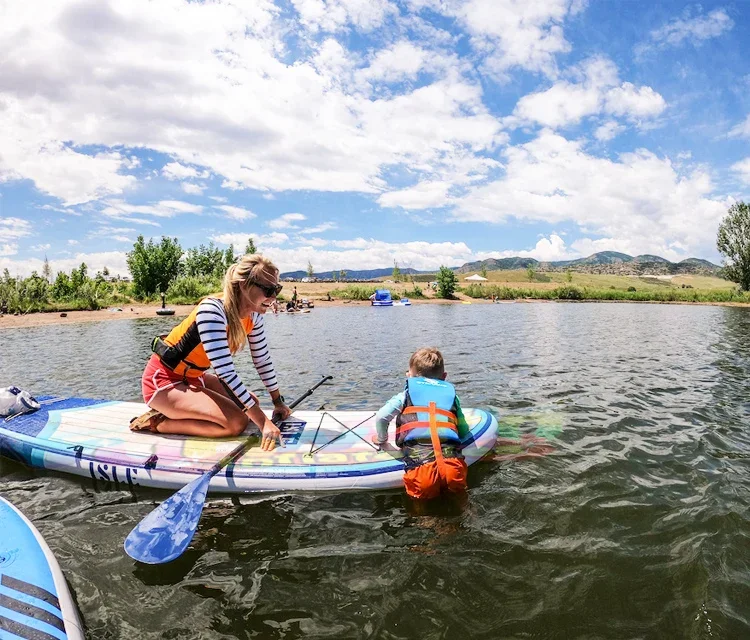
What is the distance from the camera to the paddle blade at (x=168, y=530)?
3861 millimetres

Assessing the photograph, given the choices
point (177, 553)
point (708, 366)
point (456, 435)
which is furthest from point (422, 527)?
point (708, 366)

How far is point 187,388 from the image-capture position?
554 centimetres

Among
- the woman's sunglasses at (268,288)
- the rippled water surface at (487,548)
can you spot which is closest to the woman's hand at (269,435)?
the rippled water surface at (487,548)

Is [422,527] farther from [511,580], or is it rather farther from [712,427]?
[712,427]

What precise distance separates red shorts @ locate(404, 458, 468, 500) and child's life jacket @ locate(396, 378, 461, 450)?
0.90 feet

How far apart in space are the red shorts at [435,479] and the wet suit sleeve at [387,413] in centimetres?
68

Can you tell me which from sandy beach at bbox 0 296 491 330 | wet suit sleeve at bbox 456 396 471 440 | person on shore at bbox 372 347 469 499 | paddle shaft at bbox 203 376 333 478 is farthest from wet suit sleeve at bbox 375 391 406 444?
sandy beach at bbox 0 296 491 330

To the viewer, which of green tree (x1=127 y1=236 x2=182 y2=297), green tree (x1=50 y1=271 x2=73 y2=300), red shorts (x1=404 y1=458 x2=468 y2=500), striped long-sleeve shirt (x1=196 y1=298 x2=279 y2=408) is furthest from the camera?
green tree (x1=127 y1=236 x2=182 y2=297)

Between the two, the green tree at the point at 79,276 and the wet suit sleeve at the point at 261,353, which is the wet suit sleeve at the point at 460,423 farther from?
the green tree at the point at 79,276

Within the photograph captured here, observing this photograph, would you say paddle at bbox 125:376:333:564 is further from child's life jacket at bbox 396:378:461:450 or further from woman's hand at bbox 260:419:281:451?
child's life jacket at bbox 396:378:461:450

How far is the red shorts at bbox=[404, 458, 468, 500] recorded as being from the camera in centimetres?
453

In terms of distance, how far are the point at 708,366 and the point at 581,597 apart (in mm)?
12285

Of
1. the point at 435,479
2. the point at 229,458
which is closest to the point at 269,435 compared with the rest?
the point at 229,458

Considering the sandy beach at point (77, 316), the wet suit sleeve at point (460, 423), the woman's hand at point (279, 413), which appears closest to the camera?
the wet suit sleeve at point (460, 423)
